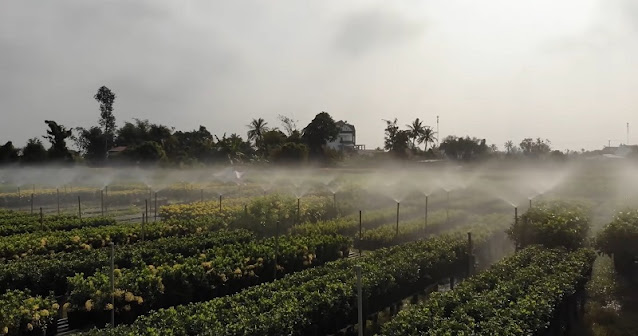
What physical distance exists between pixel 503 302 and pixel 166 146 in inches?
2729

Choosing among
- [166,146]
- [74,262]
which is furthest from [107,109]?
[74,262]

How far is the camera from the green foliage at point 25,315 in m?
9.71

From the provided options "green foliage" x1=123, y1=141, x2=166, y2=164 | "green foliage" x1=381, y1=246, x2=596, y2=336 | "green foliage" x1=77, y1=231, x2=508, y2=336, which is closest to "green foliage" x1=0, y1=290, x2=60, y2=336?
"green foliage" x1=77, y1=231, x2=508, y2=336

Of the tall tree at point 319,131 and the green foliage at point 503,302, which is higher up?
the tall tree at point 319,131

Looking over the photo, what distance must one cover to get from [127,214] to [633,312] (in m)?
30.5

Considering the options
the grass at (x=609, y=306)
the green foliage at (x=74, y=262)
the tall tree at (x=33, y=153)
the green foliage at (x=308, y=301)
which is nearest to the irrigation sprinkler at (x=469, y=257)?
the green foliage at (x=308, y=301)

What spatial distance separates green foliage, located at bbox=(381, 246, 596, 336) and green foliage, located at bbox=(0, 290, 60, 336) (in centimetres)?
774

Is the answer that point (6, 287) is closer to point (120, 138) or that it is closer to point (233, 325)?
point (233, 325)

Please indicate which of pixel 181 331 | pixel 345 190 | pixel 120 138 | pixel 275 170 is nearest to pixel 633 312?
pixel 181 331

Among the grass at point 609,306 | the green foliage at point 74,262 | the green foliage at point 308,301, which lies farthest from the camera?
the green foliage at point 74,262

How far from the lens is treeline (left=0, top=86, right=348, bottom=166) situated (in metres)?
57.1

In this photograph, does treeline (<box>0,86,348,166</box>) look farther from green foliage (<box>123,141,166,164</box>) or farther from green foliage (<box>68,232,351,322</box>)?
green foliage (<box>68,232,351,322</box>)

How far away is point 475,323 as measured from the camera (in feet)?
29.2

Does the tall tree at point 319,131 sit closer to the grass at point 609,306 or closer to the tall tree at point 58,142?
the tall tree at point 58,142
